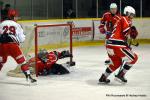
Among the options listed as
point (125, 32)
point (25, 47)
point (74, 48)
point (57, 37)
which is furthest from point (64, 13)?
point (125, 32)

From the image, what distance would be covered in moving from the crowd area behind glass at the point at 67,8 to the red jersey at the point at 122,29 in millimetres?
9538

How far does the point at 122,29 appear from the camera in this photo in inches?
308

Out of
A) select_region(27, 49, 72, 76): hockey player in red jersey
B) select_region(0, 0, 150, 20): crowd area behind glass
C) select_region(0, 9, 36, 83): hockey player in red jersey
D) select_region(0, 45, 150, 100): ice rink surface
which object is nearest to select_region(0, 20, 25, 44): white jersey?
select_region(0, 9, 36, 83): hockey player in red jersey

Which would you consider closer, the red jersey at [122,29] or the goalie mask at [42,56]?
the red jersey at [122,29]

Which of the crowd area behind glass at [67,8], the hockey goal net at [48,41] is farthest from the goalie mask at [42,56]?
the crowd area behind glass at [67,8]

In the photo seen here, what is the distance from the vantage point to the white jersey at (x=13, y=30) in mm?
7785

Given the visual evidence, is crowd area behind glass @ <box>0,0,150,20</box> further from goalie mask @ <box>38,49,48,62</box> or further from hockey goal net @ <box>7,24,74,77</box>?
goalie mask @ <box>38,49,48,62</box>

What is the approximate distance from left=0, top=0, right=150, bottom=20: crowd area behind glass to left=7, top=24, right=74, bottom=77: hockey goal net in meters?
5.75

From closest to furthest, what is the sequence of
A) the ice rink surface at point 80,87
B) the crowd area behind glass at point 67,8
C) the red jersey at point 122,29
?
the ice rink surface at point 80,87 → the red jersey at point 122,29 → the crowd area behind glass at point 67,8

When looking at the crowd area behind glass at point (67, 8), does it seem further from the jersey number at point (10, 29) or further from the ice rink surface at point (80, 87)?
the jersey number at point (10, 29)

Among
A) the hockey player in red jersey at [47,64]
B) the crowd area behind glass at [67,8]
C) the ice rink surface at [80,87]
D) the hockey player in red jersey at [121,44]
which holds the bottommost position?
the ice rink surface at [80,87]

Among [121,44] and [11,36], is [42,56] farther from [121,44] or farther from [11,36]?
[121,44]

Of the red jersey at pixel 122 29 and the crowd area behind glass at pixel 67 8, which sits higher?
the crowd area behind glass at pixel 67 8

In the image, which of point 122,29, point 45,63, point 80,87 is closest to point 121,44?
point 122,29
